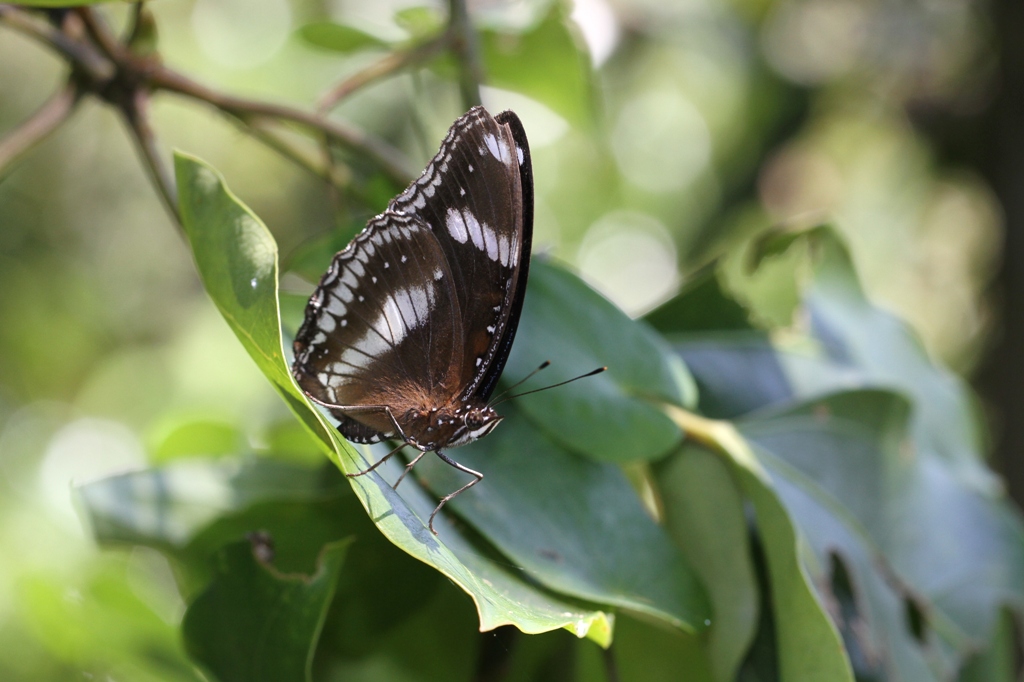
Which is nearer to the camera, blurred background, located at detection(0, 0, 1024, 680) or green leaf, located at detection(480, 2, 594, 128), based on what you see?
green leaf, located at detection(480, 2, 594, 128)

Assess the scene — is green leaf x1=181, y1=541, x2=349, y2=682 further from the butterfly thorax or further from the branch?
the branch

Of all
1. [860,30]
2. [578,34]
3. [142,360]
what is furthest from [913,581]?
[860,30]

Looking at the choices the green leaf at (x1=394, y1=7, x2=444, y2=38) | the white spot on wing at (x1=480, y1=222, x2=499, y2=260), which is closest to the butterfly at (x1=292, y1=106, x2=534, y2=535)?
the white spot on wing at (x1=480, y1=222, x2=499, y2=260)

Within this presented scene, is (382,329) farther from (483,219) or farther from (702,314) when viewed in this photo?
(702,314)

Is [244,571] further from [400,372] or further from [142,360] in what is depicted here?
[142,360]

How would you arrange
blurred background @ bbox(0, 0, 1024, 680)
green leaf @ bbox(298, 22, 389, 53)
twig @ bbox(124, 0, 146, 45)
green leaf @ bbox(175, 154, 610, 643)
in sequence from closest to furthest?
green leaf @ bbox(175, 154, 610, 643), twig @ bbox(124, 0, 146, 45), green leaf @ bbox(298, 22, 389, 53), blurred background @ bbox(0, 0, 1024, 680)

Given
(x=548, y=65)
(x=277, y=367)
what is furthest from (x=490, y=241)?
(x=548, y=65)
